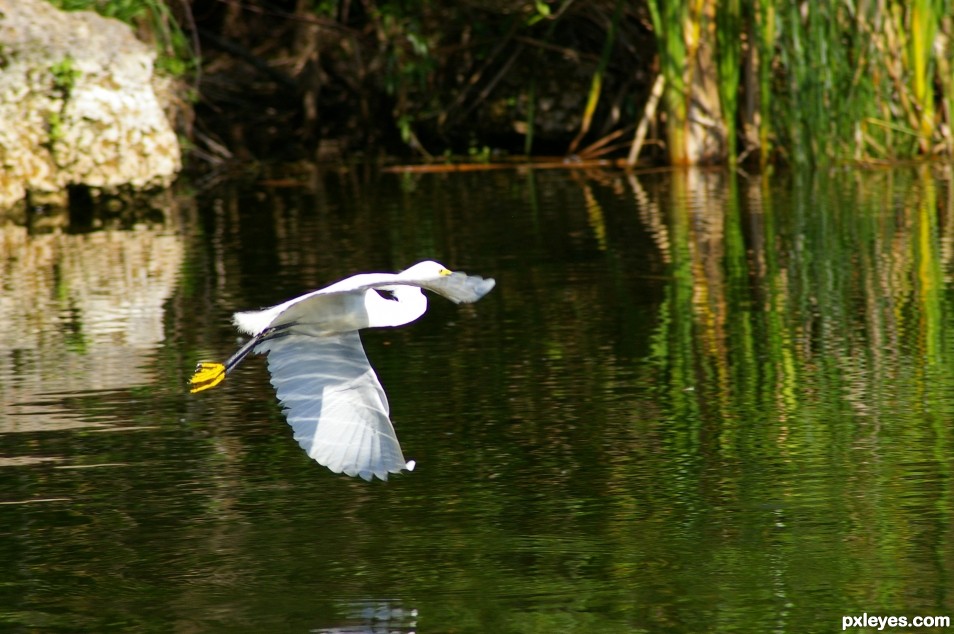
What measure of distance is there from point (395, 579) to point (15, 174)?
753 cm

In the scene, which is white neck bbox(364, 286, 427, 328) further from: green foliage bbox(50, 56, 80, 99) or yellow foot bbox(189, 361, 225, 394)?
green foliage bbox(50, 56, 80, 99)

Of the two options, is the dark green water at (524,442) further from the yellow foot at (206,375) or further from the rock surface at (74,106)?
the rock surface at (74,106)

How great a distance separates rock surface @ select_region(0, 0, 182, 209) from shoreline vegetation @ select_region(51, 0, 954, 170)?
0.58 meters

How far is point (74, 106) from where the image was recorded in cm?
1053

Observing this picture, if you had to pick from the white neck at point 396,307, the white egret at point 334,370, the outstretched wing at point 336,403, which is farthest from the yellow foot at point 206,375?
the white neck at point 396,307

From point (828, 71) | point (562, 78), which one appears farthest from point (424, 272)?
point (562, 78)

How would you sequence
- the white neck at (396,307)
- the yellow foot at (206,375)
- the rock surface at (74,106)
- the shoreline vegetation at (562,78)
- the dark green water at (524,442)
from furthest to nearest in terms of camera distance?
1. the shoreline vegetation at (562,78)
2. the rock surface at (74,106)
3. the yellow foot at (206,375)
4. the white neck at (396,307)
5. the dark green water at (524,442)

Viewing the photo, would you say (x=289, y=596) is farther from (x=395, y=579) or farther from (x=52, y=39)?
(x=52, y=39)

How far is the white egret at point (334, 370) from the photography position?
158 inches

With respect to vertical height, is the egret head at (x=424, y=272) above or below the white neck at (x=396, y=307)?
above

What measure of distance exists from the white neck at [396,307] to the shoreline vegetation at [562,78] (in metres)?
6.68

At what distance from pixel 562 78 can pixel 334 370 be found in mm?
9433

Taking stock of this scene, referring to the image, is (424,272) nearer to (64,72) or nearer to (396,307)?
(396,307)

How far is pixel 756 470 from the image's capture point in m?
4.38
